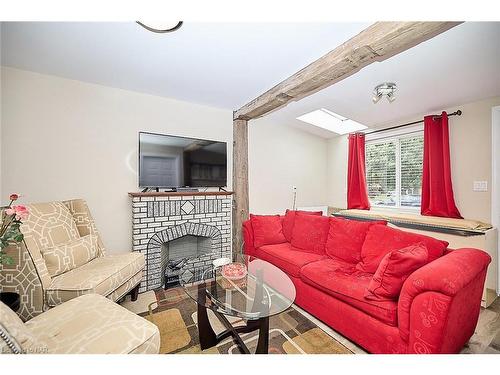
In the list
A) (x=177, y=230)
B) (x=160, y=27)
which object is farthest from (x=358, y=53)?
(x=177, y=230)

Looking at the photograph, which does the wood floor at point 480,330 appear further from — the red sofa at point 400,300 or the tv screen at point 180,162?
the tv screen at point 180,162

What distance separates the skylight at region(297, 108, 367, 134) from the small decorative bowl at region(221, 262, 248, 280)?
272 cm

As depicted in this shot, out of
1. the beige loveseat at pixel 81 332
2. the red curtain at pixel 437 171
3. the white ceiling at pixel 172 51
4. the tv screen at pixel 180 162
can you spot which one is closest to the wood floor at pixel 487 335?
the red curtain at pixel 437 171

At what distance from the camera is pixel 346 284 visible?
1734 millimetres

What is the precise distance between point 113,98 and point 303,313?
3112 millimetres

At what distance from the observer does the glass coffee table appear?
1.40m

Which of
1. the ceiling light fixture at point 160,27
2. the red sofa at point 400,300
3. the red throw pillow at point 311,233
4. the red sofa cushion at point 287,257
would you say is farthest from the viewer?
the red throw pillow at point 311,233

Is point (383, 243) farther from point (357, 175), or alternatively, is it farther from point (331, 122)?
point (331, 122)

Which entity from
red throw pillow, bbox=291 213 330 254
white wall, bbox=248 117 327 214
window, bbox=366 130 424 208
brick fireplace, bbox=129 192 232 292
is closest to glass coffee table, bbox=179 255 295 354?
brick fireplace, bbox=129 192 232 292

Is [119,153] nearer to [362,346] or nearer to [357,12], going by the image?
[357,12]

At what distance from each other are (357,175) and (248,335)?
317cm

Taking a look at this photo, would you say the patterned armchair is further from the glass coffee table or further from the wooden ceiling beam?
the wooden ceiling beam

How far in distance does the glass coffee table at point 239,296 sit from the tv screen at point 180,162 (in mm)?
1236

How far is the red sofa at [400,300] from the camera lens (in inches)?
48.0
